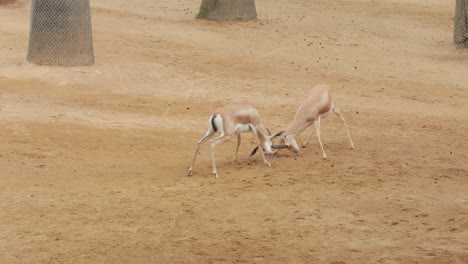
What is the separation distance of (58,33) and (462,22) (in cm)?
825

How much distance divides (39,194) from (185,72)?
6737 mm

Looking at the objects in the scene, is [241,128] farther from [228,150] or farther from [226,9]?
[226,9]

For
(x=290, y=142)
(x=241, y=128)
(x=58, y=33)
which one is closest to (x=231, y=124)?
(x=241, y=128)

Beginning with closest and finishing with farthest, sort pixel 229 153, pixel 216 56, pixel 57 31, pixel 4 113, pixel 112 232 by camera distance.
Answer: pixel 112 232 → pixel 229 153 → pixel 4 113 → pixel 57 31 → pixel 216 56

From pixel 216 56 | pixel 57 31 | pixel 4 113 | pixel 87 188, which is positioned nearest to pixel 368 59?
pixel 216 56

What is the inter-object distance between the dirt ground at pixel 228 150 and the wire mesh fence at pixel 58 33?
28cm

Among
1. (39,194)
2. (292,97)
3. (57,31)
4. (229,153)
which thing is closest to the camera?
(39,194)

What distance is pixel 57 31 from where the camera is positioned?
17359mm

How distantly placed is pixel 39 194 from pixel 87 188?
0.53m

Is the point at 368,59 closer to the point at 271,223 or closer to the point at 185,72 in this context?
the point at 185,72

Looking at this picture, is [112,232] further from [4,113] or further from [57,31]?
[57,31]

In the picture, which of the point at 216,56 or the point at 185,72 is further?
the point at 216,56

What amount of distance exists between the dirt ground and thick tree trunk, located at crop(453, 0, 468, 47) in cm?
50

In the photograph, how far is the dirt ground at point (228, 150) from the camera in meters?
9.68
